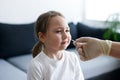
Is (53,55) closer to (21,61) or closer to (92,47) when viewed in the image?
(92,47)

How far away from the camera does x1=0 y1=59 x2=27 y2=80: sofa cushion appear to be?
1.82 metres

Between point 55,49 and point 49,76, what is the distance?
0.55 ft

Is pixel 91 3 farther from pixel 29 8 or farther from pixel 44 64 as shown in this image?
pixel 44 64

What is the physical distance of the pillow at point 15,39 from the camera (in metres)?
2.38

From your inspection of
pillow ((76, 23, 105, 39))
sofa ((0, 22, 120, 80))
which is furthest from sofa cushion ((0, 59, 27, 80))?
pillow ((76, 23, 105, 39))

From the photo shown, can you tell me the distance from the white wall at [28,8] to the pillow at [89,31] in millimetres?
275

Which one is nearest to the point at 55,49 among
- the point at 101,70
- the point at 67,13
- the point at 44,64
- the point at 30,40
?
the point at 44,64

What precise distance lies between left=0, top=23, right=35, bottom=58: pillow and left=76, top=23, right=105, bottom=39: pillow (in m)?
0.81

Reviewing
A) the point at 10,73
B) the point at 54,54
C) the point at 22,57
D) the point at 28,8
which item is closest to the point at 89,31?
the point at 28,8

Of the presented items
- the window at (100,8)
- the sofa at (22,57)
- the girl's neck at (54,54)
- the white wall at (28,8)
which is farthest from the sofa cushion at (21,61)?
the window at (100,8)

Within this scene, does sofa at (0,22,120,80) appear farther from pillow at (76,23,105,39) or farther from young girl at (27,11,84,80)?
young girl at (27,11,84,80)

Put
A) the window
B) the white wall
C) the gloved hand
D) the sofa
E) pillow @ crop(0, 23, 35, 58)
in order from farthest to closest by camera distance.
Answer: the window < the white wall < pillow @ crop(0, 23, 35, 58) < the sofa < the gloved hand

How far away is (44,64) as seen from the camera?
1.14 meters

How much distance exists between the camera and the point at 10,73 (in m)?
1.93
